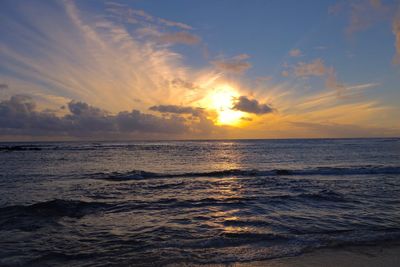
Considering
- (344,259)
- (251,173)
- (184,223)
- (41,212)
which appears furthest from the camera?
(251,173)

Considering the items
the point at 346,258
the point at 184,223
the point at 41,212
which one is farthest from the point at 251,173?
the point at 346,258

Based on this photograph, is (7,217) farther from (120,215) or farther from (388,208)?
(388,208)

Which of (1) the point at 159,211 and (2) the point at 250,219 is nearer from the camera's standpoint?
(2) the point at 250,219

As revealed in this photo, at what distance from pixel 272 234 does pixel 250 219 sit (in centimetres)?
196

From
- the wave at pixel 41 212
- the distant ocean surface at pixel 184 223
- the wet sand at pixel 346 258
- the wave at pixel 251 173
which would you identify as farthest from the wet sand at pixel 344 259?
the wave at pixel 251 173

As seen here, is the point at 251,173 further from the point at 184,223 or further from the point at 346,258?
the point at 346,258

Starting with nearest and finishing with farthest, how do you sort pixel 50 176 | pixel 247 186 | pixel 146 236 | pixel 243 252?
pixel 243 252
pixel 146 236
pixel 247 186
pixel 50 176

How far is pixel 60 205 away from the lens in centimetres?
1338

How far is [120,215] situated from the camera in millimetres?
11797

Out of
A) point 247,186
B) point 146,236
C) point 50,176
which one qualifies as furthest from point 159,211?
point 50,176

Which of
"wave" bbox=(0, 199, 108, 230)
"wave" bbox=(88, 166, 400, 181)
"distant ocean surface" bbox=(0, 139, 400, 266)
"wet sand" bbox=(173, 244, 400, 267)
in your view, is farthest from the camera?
"wave" bbox=(88, 166, 400, 181)

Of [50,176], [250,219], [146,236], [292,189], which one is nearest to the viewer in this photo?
[146,236]

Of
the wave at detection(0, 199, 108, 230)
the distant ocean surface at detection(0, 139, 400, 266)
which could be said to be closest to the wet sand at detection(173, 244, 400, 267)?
the distant ocean surface at detection(0, 139, 400, 266)

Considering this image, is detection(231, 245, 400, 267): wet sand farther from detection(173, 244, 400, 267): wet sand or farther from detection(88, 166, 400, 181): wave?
detection(88, 166, 400, 181): wave
